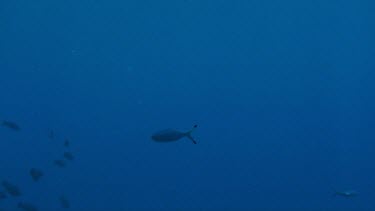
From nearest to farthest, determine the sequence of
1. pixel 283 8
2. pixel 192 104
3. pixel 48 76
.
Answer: pixel 283 8 < pixel 48 76 < pixel 192 104

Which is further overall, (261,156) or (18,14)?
(261,156)

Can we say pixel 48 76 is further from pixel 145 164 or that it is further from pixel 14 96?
pixel 145 164

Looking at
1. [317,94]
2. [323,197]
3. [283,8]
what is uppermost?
[283,8]

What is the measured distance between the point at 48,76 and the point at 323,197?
14.2 m

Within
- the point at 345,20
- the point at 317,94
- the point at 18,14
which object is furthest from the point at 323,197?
the point at 18,14

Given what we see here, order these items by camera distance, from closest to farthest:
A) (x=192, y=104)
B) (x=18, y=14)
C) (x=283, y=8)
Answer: (x=18, y=14) → (x=283, y=8) → (x=192, y=104)

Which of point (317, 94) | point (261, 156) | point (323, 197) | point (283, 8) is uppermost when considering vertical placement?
point (283, 8)

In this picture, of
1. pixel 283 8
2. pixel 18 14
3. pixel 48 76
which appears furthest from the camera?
pixel 48 76

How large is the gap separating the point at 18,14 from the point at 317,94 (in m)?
14.3

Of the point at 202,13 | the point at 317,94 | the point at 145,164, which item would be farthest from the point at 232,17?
the point at 145,164

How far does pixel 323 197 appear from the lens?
22.4m

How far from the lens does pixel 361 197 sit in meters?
24.0

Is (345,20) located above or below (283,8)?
below

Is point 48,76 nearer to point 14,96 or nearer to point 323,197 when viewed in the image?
point 14,96
